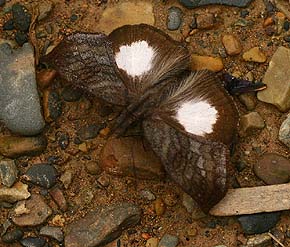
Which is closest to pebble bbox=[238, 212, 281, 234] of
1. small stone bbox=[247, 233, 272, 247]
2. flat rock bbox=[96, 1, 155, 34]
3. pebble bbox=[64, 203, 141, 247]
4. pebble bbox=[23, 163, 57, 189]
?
small stone bbox=[247, 233, 272, 247]

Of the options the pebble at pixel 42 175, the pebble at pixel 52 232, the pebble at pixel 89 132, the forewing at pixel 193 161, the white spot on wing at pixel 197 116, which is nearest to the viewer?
the forewing at pixel 193 161

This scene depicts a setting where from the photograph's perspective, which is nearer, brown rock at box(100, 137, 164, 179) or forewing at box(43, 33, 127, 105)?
forewing at box(43, 33, 127, 105)

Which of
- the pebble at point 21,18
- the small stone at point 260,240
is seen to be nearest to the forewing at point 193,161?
the small stone at point 260,240

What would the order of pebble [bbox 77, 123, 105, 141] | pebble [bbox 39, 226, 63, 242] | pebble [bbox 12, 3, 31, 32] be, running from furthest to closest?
pebble [bbox 12, 3, 31, 32] < pebble [bbox 77, 123, 105, 141] < pebble [bbox 39, 226, 63, 242]

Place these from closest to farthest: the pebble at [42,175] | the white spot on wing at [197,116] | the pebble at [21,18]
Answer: the white spot on wing at [197,116] < the pebble at [42,175] < the pebble at [21,18]

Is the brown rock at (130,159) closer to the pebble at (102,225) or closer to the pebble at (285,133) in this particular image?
the pebble at (102,225)

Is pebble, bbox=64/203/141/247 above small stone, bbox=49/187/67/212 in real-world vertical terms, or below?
below

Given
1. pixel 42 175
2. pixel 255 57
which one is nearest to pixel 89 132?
pixel 42 175

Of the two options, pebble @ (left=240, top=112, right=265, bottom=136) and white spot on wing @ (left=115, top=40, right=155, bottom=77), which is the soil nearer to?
pebble @ (left=240, top=112, right=265, bottom=136)
